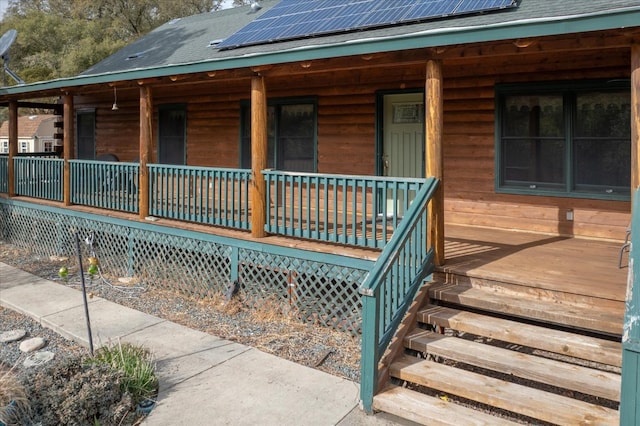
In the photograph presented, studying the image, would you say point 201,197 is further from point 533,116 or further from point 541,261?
point 533,116

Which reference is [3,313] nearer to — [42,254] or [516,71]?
[42,254]

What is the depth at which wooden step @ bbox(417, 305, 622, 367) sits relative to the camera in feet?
12.8

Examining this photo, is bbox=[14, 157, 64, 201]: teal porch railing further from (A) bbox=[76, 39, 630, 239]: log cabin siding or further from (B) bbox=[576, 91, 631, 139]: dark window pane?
(B) bbox=[576, 91, 631, 139]: dark window pane

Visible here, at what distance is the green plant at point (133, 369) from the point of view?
167 inches

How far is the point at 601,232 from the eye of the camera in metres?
6.68

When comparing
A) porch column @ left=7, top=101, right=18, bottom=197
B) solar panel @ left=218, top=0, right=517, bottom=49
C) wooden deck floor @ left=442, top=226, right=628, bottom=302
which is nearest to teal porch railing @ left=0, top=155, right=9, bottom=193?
porch column @ left=7, top=101, right=18, bottom=197

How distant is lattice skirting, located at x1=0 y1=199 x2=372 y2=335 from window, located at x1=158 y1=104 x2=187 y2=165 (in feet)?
9.54

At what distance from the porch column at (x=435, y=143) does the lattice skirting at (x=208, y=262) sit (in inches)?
30.7

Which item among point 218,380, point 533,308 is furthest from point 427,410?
point 218,380

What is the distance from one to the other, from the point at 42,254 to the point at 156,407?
24.5 ft

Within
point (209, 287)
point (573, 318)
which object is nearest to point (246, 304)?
point (209, 287)

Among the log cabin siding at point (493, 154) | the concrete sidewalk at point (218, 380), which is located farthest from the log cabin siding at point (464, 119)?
the concrete sidewalk at point (218, 380)

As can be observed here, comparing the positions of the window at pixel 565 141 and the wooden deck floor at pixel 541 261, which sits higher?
the window at pixel 565 141

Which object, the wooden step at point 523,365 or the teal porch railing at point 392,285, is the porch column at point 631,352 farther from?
the teal porch railing at point 392,285
